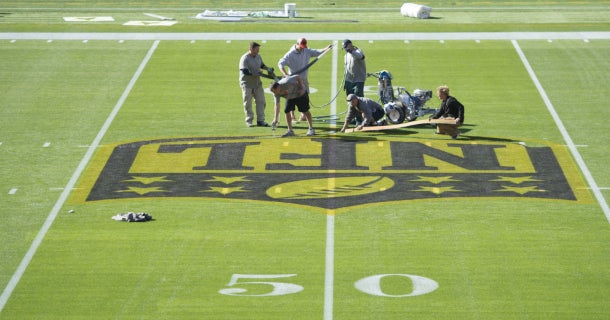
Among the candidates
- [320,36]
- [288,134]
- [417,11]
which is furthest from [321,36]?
[288,134]

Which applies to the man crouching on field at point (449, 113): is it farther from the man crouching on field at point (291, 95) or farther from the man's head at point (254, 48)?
the man's head at point (254, 48)

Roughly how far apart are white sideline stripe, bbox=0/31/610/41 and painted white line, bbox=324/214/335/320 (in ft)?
61.7

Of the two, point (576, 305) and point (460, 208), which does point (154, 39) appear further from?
point (576, 305)

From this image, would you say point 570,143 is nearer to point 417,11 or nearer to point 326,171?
point 326,171

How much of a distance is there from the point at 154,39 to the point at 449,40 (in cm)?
898

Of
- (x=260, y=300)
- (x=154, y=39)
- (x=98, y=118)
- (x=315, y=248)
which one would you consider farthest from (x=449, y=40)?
(x=260, y=300)

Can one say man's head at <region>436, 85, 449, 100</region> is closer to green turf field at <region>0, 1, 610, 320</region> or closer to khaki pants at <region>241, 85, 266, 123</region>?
green turf field at <region>0, 1, 610, 320</region>

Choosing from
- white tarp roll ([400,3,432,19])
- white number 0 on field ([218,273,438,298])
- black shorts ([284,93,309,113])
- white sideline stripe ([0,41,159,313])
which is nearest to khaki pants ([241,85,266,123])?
black shorts ([284,93,309,113])

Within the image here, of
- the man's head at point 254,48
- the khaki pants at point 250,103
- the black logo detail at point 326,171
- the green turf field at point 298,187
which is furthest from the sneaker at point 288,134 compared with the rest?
the man's head at point 254,48

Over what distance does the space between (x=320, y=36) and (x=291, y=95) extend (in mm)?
12418

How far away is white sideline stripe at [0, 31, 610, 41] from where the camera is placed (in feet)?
142

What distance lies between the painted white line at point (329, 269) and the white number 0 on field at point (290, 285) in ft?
1.36

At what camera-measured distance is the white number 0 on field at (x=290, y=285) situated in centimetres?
2119

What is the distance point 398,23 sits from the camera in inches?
1852
